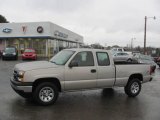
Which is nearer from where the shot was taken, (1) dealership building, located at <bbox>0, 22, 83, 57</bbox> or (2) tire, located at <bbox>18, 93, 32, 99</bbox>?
(2) tire, located at <bbox>18, 93, 32, 99</bbox>

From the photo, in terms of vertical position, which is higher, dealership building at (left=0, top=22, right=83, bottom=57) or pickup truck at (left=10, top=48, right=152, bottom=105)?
dealership building at (left=0, top=22, right=83, bottom=57)

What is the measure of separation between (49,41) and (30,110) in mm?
35081

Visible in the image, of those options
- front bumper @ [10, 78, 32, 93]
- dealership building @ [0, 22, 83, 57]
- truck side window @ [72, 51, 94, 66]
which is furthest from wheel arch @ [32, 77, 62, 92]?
dealership building @ [0, 22, 83, 57]

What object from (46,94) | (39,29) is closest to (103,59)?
(46,94)

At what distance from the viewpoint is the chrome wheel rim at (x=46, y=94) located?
778 centimetres

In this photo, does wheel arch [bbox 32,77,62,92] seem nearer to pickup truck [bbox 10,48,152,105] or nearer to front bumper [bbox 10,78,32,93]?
pickup truck [bbox 10,48,152,105]

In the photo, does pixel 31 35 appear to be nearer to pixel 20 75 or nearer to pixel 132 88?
pixel 132 88

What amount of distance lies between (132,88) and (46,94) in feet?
11.8

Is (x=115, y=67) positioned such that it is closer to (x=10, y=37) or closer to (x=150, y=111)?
(x=150, y=111)

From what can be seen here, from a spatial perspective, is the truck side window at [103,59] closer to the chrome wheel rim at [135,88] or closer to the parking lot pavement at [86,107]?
the parking lot pavement at [86,107]

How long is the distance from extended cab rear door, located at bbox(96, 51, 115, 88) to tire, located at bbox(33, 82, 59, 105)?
166 cm

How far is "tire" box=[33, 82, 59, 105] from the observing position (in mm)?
7688

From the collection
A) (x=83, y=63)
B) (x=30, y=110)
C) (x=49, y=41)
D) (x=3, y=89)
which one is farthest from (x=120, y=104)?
(x=49, y=41)

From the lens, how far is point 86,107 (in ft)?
25.5
